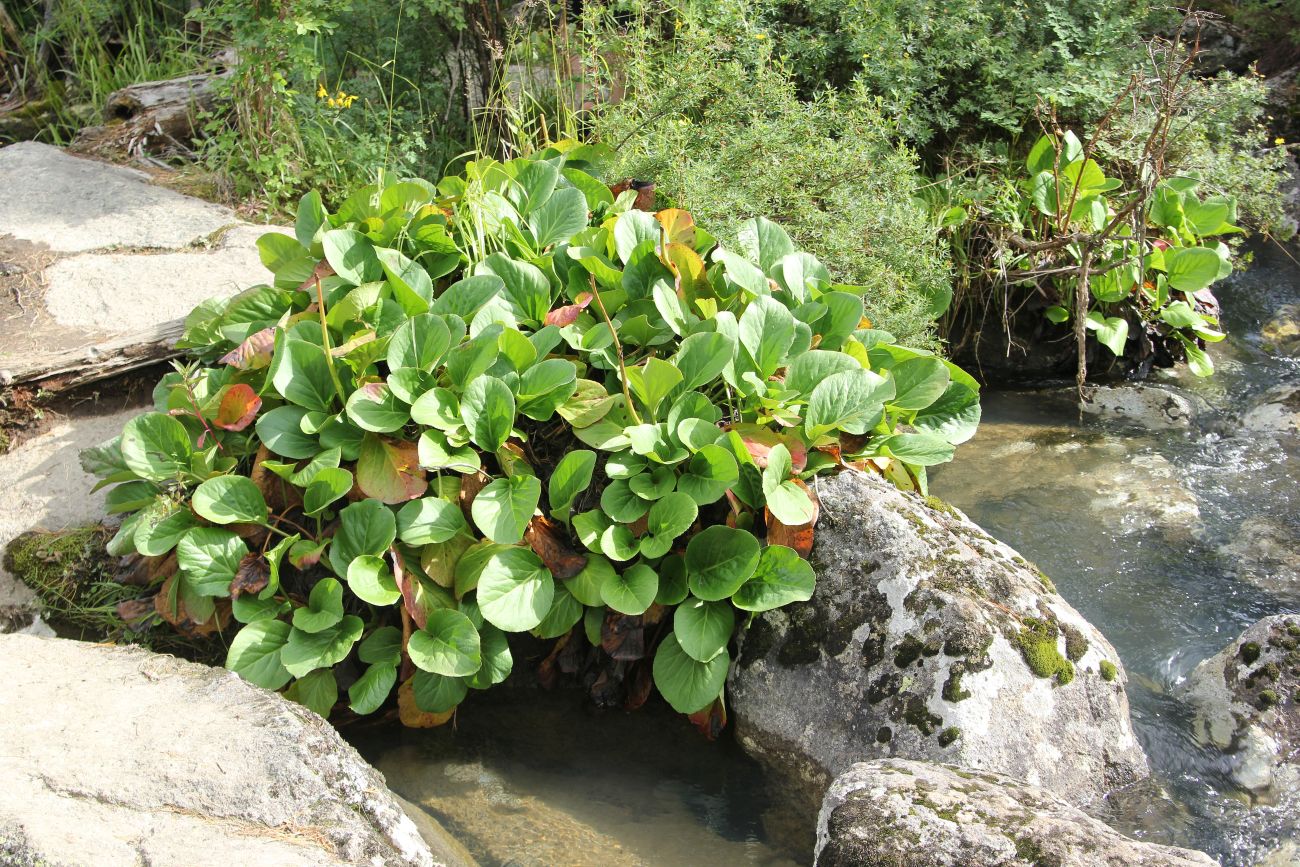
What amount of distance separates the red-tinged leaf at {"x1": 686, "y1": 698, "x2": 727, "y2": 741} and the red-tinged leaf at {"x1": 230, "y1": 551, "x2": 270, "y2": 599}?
4.83ft

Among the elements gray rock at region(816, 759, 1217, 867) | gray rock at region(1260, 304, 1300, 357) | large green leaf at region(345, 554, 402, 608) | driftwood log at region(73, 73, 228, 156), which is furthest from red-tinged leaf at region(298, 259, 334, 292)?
gray rock at region(1260, 304, 1300, 357)

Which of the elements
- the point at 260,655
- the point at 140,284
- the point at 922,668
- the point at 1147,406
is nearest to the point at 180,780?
the point at 260,655

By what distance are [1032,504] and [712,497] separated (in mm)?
2156

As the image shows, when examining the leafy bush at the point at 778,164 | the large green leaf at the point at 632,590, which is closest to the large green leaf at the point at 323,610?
the large green leaf at the point at 632,590

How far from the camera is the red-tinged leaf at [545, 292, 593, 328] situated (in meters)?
3.79

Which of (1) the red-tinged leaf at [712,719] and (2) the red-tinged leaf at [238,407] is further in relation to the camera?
(2) the red-tinged leaf at [238,407]

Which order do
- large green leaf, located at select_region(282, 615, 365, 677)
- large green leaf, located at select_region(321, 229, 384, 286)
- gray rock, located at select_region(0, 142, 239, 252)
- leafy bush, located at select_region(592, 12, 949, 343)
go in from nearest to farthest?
large green leaf, located at select_region(282, 615, 365, 677)
large green leaf, located at select_region(321, 229, 384, 286)
leafy bush, located at select_region(592, 12, 949, 343)
gray rock, located at select_region(0, 142, 239, 252)

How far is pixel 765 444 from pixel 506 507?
2.84 feet

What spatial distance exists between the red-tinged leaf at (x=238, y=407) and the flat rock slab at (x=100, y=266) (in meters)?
1.07

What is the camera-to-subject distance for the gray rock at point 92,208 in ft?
17.6

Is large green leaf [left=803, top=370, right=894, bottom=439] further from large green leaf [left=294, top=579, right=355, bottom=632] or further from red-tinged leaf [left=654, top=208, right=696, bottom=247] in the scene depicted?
large green leaf [left=294, top=579, right=355, bottom=632]

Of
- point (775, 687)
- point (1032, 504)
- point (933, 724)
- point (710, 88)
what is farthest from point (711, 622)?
point (710, 88)

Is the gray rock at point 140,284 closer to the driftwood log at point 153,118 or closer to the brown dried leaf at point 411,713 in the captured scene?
the driftwood log at point 153,118

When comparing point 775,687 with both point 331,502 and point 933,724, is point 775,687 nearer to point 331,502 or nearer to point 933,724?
point 933,724
